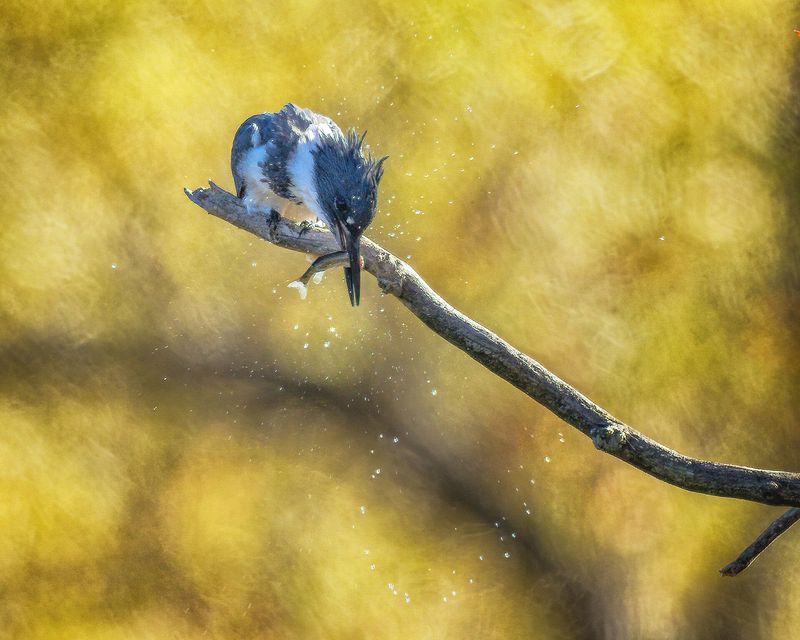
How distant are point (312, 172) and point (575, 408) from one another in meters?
0.83

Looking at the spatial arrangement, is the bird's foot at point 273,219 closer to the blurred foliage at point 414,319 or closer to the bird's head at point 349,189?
the bird's head at point 349,189

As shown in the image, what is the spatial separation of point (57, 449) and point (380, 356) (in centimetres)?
103

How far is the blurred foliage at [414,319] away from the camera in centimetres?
267

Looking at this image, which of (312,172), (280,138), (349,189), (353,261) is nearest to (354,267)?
(353,261)

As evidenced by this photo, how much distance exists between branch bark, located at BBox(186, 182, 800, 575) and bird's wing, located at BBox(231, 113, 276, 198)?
513 mm

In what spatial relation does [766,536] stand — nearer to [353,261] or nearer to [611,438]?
[611,438]

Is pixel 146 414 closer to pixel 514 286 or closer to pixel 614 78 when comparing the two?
pixel 514 286

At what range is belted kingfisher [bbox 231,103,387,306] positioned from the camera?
1.92m

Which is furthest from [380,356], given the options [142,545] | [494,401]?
[142,545]

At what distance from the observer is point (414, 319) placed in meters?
2.94

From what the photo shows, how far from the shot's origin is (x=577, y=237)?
293 cm

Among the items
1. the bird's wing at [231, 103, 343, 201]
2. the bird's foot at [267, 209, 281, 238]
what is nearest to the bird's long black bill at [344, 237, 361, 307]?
the bird's foot at [267, 209, 281, 238]

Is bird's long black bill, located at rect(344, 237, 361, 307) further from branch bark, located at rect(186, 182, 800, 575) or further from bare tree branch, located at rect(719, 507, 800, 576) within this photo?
bare tree branch, located at rect(719, 507, 800, 576)

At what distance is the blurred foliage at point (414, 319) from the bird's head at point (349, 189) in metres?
0.83
